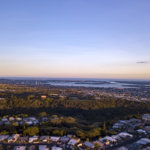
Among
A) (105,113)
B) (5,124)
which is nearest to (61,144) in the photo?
(5,124)

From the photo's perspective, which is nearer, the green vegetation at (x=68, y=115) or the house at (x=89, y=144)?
the house at (x=89, y=144)

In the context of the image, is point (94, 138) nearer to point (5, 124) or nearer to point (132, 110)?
point (5, 124)

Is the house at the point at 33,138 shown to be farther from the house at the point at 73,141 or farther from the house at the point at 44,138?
the house at the point at 73,141

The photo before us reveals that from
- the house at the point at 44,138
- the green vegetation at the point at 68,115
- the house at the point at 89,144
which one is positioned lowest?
the green vegetation at the point at 68,115

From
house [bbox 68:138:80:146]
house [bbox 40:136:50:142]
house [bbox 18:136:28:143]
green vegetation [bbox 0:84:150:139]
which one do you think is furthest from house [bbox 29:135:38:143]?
house [bbox 68:138:80:146]

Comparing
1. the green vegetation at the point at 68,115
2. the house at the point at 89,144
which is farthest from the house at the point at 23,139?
the house at the point at 89,144

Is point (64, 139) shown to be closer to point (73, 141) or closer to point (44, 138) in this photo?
point (73, 141)

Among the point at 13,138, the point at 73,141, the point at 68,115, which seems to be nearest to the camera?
the point at 73,141

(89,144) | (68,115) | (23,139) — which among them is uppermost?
(89,144)

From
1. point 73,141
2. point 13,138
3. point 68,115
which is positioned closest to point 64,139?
point 73,141

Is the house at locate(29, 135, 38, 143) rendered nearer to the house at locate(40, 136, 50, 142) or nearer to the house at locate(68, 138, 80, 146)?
the house at locate(40, 136, 50, 142)

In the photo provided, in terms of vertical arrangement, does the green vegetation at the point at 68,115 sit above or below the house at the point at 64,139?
below
